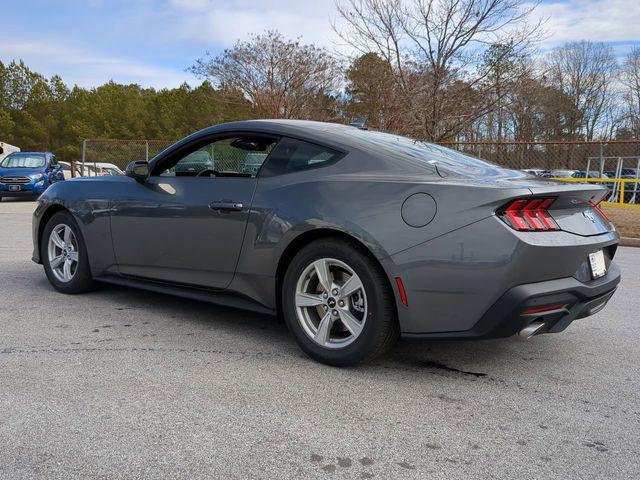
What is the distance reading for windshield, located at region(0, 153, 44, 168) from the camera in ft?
65.4

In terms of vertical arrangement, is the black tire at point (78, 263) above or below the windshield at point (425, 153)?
below

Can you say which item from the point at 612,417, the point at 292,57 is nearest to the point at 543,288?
the point at 612,417

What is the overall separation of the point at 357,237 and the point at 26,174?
1894 centimetres

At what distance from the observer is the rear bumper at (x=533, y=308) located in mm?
2789

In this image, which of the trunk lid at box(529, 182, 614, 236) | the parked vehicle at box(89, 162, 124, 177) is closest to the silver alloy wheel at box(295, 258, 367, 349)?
the trunk lid at box(529, 182, 614, 236)

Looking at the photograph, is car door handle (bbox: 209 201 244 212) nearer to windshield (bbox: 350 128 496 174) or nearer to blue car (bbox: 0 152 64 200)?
windshield (bbox: 350 128 496 174)

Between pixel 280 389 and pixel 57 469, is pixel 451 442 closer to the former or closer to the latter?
pixel 280 389

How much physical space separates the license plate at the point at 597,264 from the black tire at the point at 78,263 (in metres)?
3.74

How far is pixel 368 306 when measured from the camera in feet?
10.2

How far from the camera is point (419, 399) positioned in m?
2.89

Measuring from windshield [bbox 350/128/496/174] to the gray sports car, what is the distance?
0.02 metres

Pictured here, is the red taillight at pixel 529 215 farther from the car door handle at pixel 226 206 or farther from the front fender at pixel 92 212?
the front fender at pixel 92 212

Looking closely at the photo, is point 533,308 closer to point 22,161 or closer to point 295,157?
point 295,157

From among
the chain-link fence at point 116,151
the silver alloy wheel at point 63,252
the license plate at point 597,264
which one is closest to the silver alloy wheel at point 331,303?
the license plate at point 597,264
